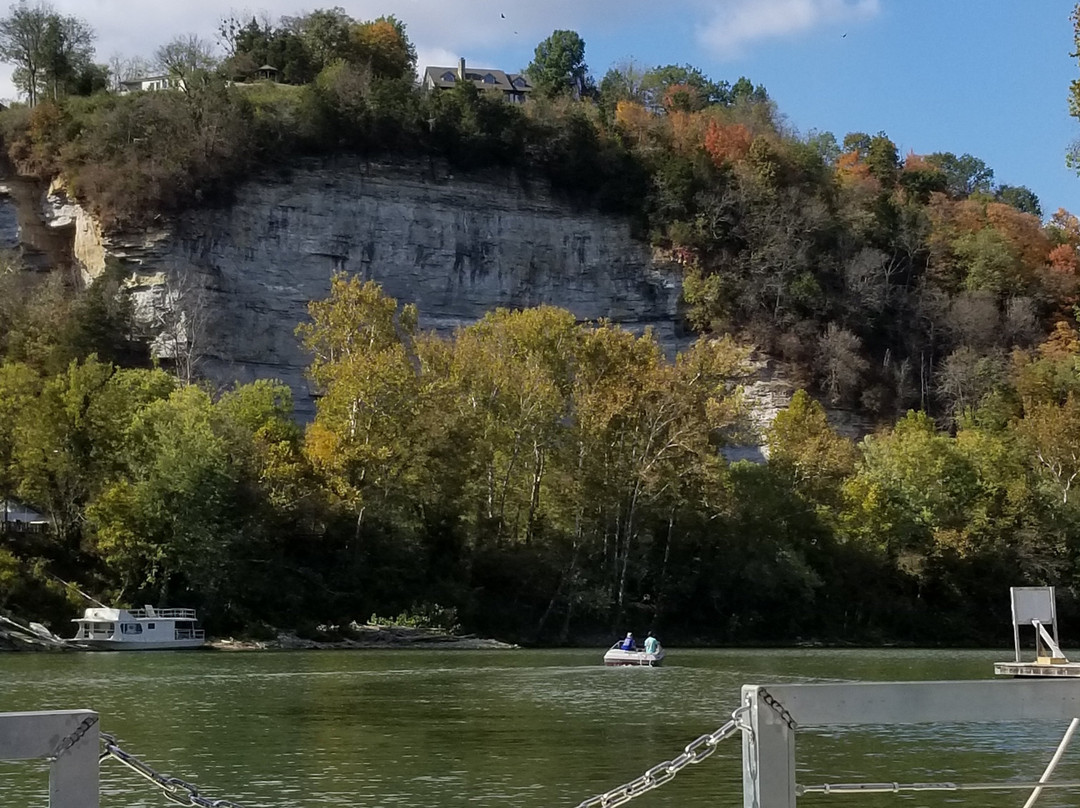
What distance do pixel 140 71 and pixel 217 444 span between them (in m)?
57.0

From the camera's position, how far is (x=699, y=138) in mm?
95750

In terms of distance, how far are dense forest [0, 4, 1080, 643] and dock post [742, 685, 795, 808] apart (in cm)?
4946

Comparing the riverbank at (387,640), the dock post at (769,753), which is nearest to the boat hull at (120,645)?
the riverbank at (387,640)

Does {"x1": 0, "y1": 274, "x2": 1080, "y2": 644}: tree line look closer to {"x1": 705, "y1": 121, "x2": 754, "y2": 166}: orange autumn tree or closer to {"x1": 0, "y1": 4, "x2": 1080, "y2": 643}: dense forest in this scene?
{"x1": 0, "y1": 4, "x2": 1080, "y2": 643}: dense forest

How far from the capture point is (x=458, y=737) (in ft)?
81.1

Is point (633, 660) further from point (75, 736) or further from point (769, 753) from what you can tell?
point (75, 736)

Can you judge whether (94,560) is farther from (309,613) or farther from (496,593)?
(496,593)

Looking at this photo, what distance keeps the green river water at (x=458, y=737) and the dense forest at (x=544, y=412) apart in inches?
623

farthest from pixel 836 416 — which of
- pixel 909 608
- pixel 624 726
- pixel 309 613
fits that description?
pixel 624 726

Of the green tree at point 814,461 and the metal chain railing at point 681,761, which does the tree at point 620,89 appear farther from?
the metal chain railing at point 681,761

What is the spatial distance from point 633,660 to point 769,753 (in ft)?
131

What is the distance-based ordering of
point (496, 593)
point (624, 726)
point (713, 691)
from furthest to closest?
point (496, 593) → point (713, 691) → point (624, 726)

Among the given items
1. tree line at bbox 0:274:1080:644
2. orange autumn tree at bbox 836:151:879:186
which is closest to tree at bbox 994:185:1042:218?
orange autumn tree at bbox 836:151:879:186

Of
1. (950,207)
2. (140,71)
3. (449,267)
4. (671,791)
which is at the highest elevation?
(140,71)
